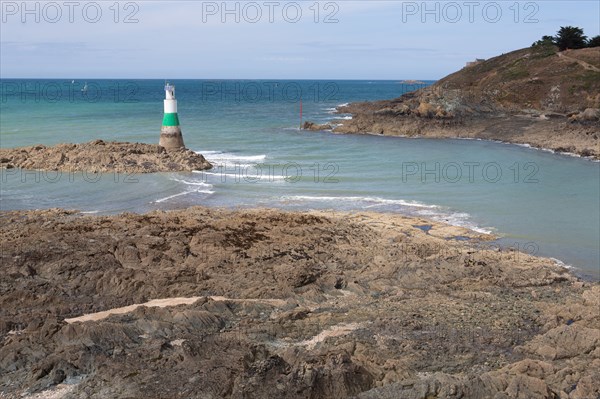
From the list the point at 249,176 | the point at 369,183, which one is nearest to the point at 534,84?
the point at 369,183

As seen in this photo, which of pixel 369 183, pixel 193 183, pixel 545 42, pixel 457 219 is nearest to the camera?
pixel 457 219

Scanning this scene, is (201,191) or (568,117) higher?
(568,117)

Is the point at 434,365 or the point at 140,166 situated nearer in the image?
the point at 434,365

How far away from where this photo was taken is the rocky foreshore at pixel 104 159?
28953 mm

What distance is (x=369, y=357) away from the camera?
33.4 ft

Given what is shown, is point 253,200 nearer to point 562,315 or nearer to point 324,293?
point 324,293

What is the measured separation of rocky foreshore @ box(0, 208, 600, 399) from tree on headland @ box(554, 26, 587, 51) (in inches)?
1944

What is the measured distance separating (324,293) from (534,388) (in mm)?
5443

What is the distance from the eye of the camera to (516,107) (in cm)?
5147

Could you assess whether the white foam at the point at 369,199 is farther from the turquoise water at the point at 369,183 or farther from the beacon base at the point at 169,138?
the beacon base at the point at 169,138

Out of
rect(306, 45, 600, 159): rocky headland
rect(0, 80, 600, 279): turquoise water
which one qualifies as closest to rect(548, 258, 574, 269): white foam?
rect(0, 80, 600, 279): turquoise water

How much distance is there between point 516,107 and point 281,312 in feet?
143

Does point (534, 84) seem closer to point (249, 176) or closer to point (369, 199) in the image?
point (249, 176)

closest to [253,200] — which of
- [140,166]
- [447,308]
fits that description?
[140,166]
